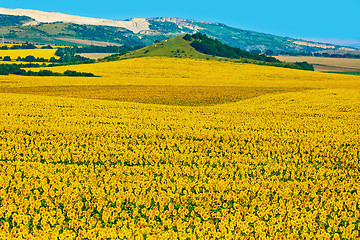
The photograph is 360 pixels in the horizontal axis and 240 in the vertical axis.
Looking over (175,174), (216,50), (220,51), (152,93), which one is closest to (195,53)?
(216,50)

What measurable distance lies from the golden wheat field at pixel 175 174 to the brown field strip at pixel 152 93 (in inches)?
680

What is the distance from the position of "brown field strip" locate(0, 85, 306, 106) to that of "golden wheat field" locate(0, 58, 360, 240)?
17.3 m

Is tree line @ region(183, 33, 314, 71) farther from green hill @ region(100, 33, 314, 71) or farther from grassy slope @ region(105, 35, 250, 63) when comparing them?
grassy slope @ region(105, 35, 250, 63)

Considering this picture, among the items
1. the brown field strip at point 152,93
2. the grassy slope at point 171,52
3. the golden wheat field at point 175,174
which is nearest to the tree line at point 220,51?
the grassy slope at point 171,52

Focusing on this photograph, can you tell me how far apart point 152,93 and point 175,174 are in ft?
134

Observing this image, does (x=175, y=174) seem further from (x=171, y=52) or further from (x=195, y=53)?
(x=195, y=53)

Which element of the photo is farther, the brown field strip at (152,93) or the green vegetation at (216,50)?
the green vegetation at (216,50)

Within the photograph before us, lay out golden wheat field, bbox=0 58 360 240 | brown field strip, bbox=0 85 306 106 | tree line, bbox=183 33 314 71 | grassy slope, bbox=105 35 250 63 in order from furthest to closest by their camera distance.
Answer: tree line, bbox=183 33 314 71, grassy slope, bbox=105 35 250 63, brown field strip, bbox=0 85 306 106, golden wheat field, bbox=0 58 360 240

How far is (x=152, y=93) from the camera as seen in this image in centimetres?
5603

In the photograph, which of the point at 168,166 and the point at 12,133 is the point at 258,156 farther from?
the point at 12,133

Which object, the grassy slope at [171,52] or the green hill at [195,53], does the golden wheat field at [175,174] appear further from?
the green hill at [195,53]

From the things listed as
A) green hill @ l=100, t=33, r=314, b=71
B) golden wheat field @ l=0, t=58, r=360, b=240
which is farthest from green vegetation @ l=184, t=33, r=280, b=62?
golden wheat field @ l=0, t=58, r=360, b=240

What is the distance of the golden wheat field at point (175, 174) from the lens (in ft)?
37.0

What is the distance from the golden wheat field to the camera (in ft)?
37.0
